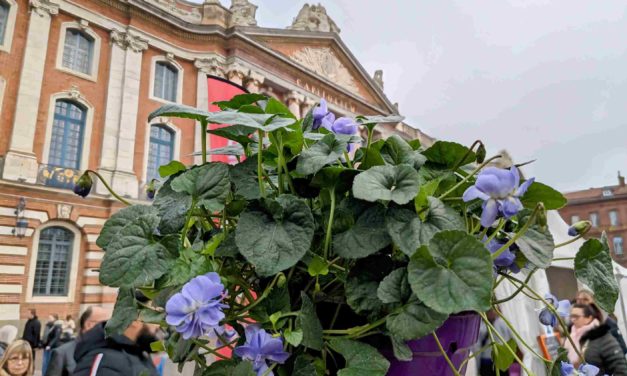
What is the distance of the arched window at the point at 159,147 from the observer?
1251 cm

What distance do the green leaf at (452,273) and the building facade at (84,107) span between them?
11.5 meters

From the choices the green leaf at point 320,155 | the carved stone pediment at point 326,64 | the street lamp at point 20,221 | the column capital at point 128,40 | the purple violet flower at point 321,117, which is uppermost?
the carved stone pediment at point 326,64

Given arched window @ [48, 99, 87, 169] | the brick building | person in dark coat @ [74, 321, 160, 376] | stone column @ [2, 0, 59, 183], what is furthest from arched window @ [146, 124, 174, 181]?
the brick building

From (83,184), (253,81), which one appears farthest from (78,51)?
(83,184)

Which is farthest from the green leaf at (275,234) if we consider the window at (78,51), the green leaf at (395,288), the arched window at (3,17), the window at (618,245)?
the window at (618,245)

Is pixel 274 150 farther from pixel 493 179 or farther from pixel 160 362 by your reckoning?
pixel 160 362

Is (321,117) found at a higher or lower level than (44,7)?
lower

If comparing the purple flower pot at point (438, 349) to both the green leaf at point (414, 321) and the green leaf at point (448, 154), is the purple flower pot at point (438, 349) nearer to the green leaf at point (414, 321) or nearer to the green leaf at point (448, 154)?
the green leaf at point (414, 321)

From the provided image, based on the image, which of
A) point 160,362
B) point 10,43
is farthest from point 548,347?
point 10,43

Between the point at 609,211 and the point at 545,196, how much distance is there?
42.5m

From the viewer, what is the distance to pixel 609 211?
116 ft

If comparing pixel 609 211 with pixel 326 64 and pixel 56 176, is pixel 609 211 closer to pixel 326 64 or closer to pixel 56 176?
pixel 326 64

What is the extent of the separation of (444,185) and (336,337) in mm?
281

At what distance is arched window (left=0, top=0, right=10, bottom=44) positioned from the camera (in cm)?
1031
